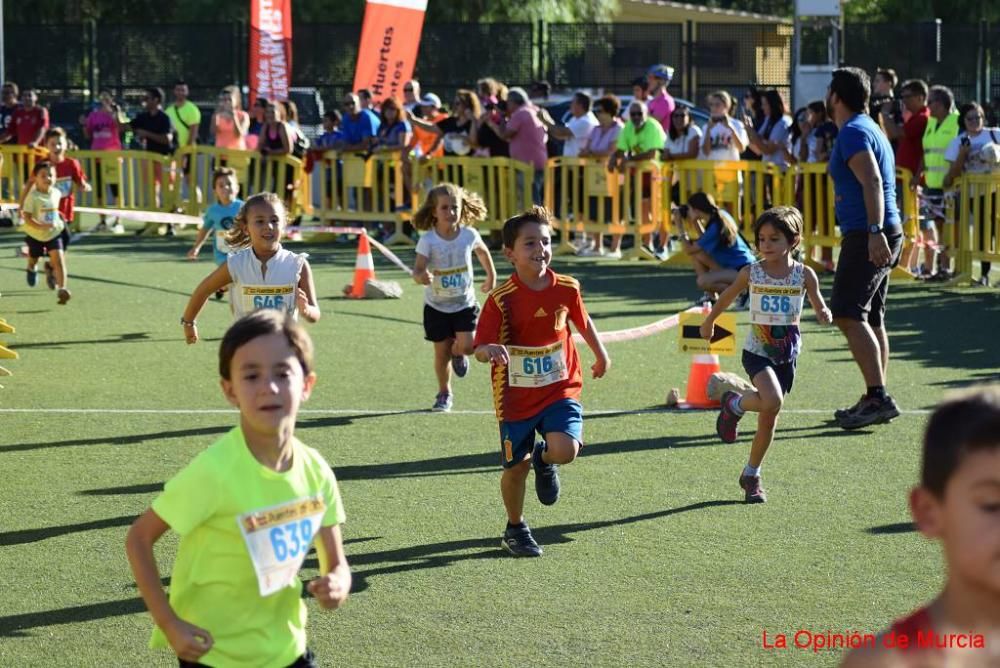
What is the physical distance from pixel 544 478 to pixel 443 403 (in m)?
3.23

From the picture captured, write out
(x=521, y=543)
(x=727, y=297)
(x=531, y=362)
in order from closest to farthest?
(x=521, y=543) < (x=531, y=362) < (x=727, y=297)

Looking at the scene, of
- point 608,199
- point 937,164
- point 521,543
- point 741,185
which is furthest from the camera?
point 608,199

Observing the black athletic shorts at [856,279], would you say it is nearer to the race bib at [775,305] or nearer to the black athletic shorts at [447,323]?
the race bib at [775,305]

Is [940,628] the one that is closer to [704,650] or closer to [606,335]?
[704,650]

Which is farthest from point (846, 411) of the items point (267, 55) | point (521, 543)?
point (267, 55)

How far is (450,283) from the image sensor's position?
1059 centimetres

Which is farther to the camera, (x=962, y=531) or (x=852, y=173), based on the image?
(x=852, y=173)

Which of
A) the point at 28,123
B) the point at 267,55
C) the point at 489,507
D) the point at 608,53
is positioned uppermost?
the point at 608,53

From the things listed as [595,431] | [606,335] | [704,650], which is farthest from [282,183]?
[704,650]

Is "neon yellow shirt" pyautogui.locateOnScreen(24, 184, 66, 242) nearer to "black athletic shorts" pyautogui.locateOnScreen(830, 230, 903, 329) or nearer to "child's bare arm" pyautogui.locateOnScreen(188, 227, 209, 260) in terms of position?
"child's bare arm" pyautogui.locateOnScreen(188, 227, 209, 260)

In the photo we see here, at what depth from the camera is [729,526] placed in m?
7.57

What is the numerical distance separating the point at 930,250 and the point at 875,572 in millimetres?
11806

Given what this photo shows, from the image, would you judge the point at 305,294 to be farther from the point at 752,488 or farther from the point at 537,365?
the point at 752,488

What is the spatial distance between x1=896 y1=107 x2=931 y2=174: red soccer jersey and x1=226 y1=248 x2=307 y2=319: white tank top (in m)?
10.9
